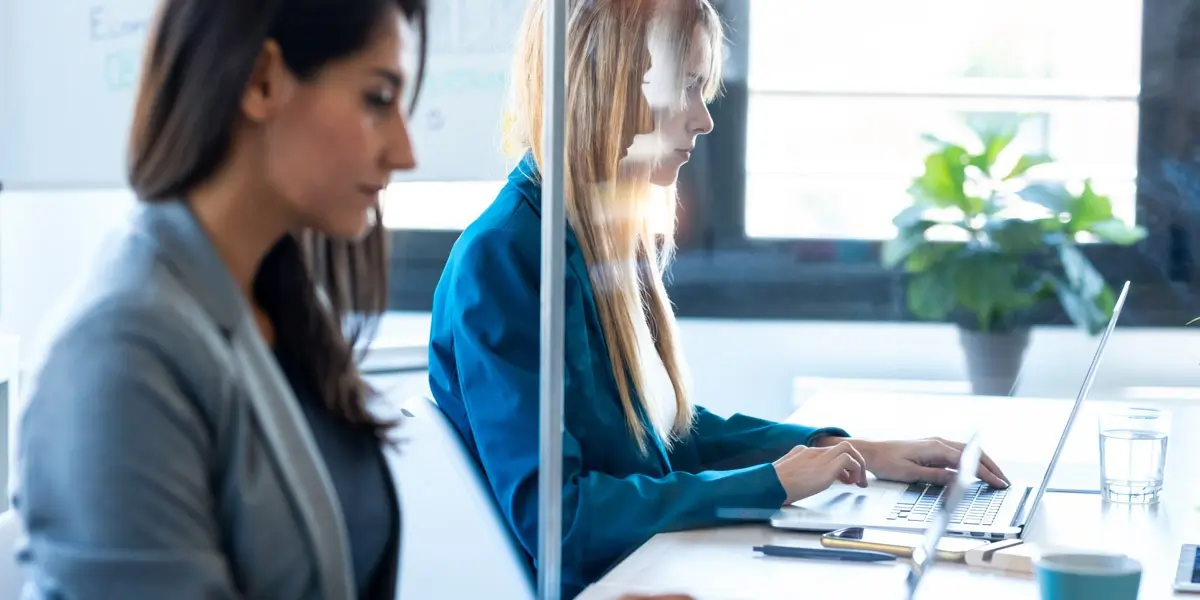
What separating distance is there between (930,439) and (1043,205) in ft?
2.64

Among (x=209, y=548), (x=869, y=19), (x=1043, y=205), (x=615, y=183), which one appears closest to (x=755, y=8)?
(x=869, y=19)

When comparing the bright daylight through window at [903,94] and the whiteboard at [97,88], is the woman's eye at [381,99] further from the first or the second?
the bright daylight through window at [903,94]

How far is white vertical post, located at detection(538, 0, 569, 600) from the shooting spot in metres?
1.14

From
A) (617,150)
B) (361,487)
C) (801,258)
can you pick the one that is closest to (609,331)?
(617,150)

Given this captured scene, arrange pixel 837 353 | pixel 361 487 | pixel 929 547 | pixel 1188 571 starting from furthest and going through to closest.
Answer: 1. pixel 837 353
2. pixel 1188 571
3. pixel 929 547
4. pixel 361 487

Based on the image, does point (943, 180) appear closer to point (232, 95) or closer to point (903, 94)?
point (903, 94)

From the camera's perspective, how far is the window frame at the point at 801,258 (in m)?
2.05

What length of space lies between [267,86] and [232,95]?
2cm

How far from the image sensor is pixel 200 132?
72cm

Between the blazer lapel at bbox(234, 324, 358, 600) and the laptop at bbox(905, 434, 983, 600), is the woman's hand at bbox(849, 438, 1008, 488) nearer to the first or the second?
the laptop at bbox(905, 434, 983, 600)

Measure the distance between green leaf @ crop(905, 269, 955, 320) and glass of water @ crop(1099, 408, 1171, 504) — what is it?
2.11 feet

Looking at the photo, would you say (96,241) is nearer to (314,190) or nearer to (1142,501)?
(314,190)

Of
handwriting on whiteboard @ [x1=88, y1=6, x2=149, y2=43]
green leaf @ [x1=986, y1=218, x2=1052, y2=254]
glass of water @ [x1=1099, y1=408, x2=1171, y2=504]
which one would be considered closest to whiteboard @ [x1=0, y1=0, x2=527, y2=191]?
handwriting on whiteboard @ [x1=88, y1=6, x2=149, y2=43]

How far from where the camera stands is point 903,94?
2408mm
